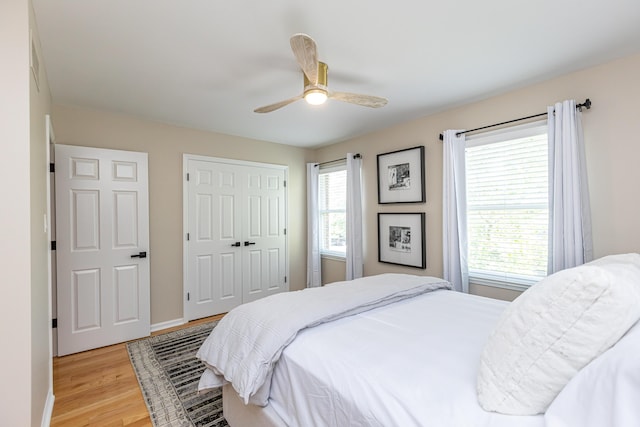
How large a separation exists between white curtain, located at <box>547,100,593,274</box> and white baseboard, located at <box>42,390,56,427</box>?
11.9ft

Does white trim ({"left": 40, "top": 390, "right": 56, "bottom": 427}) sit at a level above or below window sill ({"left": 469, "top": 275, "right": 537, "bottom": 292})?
below

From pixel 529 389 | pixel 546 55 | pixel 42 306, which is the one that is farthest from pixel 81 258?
pixel 546 55

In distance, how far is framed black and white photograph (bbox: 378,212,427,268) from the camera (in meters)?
3.37

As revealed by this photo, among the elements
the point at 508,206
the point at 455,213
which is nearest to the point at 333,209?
the point at 455,213

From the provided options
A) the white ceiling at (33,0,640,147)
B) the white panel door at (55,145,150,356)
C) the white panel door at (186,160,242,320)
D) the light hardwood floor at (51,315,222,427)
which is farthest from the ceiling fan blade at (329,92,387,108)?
the light hardwood floor at (51,315,222,427)

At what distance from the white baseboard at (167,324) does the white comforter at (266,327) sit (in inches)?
80.0

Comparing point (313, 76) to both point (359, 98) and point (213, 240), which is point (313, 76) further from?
point (213, 240)

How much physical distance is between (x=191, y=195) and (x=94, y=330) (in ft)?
5.54

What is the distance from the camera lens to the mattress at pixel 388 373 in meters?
0.95

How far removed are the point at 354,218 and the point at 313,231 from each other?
0.82 meters

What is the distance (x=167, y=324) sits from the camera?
3518 millimetres

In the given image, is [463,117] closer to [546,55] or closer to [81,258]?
[546,55]

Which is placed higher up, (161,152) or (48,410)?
(161,152)

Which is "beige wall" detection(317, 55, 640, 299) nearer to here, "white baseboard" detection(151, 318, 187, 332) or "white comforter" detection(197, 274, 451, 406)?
"white comforter" detection(197, 274, 451, 406)
